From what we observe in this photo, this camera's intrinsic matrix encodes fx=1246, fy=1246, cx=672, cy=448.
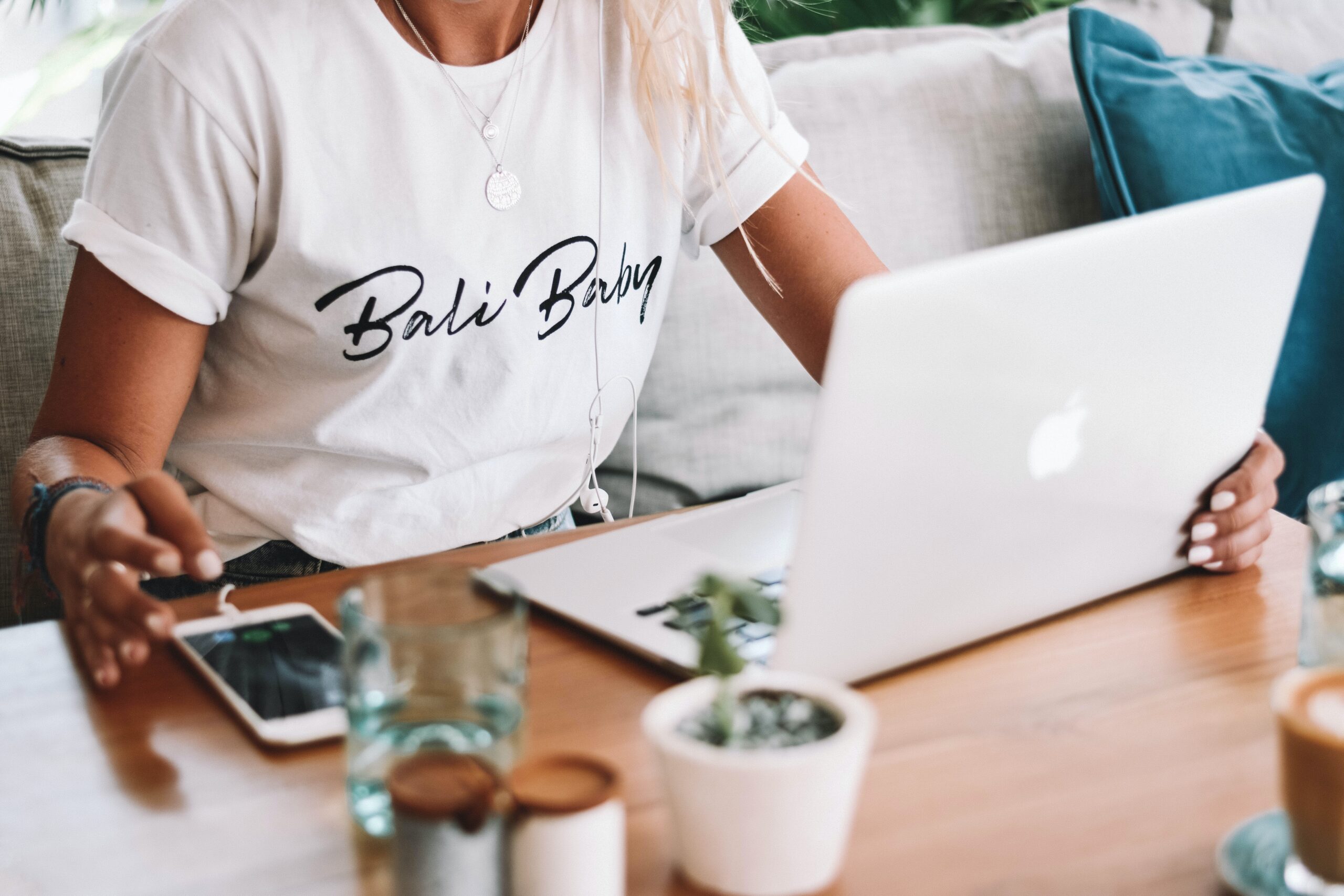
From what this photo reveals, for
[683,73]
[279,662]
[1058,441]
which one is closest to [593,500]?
[683,73]

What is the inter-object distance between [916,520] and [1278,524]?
0.49 metres

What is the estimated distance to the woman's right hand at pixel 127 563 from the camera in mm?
670

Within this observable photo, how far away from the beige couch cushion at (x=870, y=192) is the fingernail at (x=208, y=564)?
802mm

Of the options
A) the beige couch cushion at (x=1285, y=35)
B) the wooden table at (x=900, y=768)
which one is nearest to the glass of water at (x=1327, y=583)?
the wooden table at (x=900, y=768)

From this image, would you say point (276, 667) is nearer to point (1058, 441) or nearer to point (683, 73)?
point (1058, 441)

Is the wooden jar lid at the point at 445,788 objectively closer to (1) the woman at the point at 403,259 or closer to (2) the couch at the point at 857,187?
(1) the woman at the point at 403,259

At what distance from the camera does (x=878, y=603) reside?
66 centimetres

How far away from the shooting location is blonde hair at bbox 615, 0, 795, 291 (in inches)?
44.8

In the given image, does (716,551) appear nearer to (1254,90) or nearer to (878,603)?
(878,603)

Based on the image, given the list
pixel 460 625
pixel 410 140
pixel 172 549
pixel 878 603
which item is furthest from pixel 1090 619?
pixel 410 140

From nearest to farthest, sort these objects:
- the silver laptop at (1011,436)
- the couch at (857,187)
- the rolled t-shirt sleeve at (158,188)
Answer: the silver laptop at (1011,436)
the rolled t-shirt sleeve at (158,188)
the couch at (857,187)

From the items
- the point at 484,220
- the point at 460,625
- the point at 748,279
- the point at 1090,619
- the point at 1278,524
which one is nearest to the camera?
the point at 460,625

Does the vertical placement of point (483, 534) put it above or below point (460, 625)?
below

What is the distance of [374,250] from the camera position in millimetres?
1032
